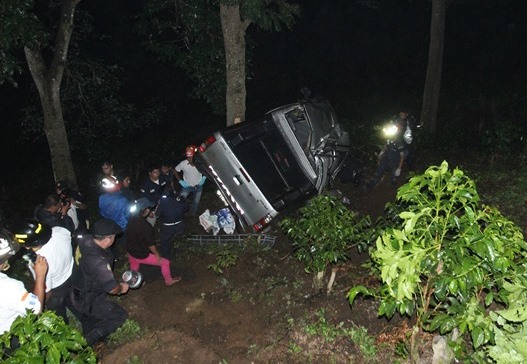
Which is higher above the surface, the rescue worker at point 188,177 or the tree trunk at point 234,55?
the tree trunk at point 234,55

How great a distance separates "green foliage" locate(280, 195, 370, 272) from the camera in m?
4.89

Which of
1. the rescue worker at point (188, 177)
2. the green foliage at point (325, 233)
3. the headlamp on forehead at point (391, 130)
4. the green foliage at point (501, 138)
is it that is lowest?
the green foliage at point (501, 138)

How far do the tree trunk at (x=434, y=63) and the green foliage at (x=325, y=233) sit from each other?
6547 millimetres

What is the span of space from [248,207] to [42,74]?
4.64 meters

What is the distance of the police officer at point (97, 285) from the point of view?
4895mm

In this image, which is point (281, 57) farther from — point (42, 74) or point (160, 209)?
point (160, 209)

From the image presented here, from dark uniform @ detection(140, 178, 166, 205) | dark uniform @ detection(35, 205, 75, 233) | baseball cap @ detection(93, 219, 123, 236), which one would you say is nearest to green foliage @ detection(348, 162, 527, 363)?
baseball cap @ detection(93, 219, 123, 236)

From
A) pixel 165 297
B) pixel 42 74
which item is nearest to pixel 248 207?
pixel 165 297

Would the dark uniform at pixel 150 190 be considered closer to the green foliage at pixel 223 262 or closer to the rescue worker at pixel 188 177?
the rescue worker at pixel 188 177

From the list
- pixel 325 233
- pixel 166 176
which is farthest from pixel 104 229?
pixel 166 176

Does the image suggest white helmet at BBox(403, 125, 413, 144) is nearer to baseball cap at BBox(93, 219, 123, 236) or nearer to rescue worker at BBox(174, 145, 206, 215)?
rescue worker at BBox(174, 145, 206, 215)

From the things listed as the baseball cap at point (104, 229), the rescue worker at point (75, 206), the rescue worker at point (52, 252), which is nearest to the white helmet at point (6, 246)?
the rescue worker at point (52, 252)

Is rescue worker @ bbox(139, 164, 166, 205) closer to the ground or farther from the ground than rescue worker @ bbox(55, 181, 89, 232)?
closer to the ground

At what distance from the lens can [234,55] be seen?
8062mm
